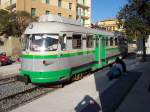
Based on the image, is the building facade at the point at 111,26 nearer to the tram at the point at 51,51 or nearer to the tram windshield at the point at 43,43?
the tram at the point at 51,51

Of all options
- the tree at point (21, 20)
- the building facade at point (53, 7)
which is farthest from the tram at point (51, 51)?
the building facade at point (53, 7)

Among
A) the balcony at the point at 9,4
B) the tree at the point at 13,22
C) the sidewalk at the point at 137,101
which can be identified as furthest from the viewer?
the balcony at the point at 9,4

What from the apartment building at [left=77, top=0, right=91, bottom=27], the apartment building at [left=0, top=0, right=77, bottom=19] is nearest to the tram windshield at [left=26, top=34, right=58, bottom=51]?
the apartment building at [left=0, top=0, right=77, bottom=19]

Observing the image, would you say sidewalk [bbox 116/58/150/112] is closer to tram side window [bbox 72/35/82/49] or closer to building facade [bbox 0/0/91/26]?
tram side window [bbox 72/35/82/49]

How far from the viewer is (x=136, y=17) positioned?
901 inches

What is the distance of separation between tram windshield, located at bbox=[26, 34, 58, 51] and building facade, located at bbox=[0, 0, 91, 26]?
3298cm

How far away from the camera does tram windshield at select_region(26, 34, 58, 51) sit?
45.0ft

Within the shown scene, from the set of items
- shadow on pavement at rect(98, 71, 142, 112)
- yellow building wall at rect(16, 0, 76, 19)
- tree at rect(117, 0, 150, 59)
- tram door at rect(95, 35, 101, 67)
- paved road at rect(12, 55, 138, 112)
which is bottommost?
paved road at rect(12, 55, 138, 112)

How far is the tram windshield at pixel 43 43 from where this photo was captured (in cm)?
1371

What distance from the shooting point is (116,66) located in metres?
17.2

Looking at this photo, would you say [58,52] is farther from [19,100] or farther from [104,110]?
[104,110]

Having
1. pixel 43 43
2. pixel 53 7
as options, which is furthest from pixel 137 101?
pixel 53 7

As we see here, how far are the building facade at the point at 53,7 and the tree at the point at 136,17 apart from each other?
22106mm

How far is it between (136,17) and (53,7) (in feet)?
116
